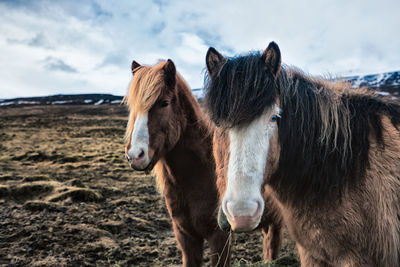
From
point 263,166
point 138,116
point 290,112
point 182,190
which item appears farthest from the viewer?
point 182,190

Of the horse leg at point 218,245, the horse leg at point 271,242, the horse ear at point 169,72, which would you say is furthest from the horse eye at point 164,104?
the horse leg at point 271,242

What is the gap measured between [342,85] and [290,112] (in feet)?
2.22

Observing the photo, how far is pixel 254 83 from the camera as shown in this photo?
62.5 inches

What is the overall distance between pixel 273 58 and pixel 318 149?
2.36 ft

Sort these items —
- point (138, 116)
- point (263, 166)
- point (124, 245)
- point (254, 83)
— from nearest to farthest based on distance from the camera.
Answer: point (263, 166), point (254, 83), point (138, 116), point (124, 245)

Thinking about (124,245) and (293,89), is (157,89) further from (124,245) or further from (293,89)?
(124,245)

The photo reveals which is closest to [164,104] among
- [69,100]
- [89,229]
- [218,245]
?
[218,245]

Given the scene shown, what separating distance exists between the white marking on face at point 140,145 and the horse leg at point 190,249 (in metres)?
1.04

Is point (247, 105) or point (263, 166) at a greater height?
point (247, 105)

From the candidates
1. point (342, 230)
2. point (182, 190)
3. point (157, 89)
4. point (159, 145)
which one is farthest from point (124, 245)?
point (342, 230)

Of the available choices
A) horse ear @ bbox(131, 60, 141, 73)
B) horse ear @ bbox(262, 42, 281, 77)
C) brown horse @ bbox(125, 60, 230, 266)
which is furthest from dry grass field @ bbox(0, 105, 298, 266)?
horse ear @ bbox(131, 60, 141, 73)

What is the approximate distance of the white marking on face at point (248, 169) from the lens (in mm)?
1340

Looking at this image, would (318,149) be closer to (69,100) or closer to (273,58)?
(273,58)

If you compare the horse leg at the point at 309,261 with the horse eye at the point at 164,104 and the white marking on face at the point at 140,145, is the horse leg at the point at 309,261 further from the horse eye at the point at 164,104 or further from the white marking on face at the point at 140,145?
the horse eye at the point at 164,104
